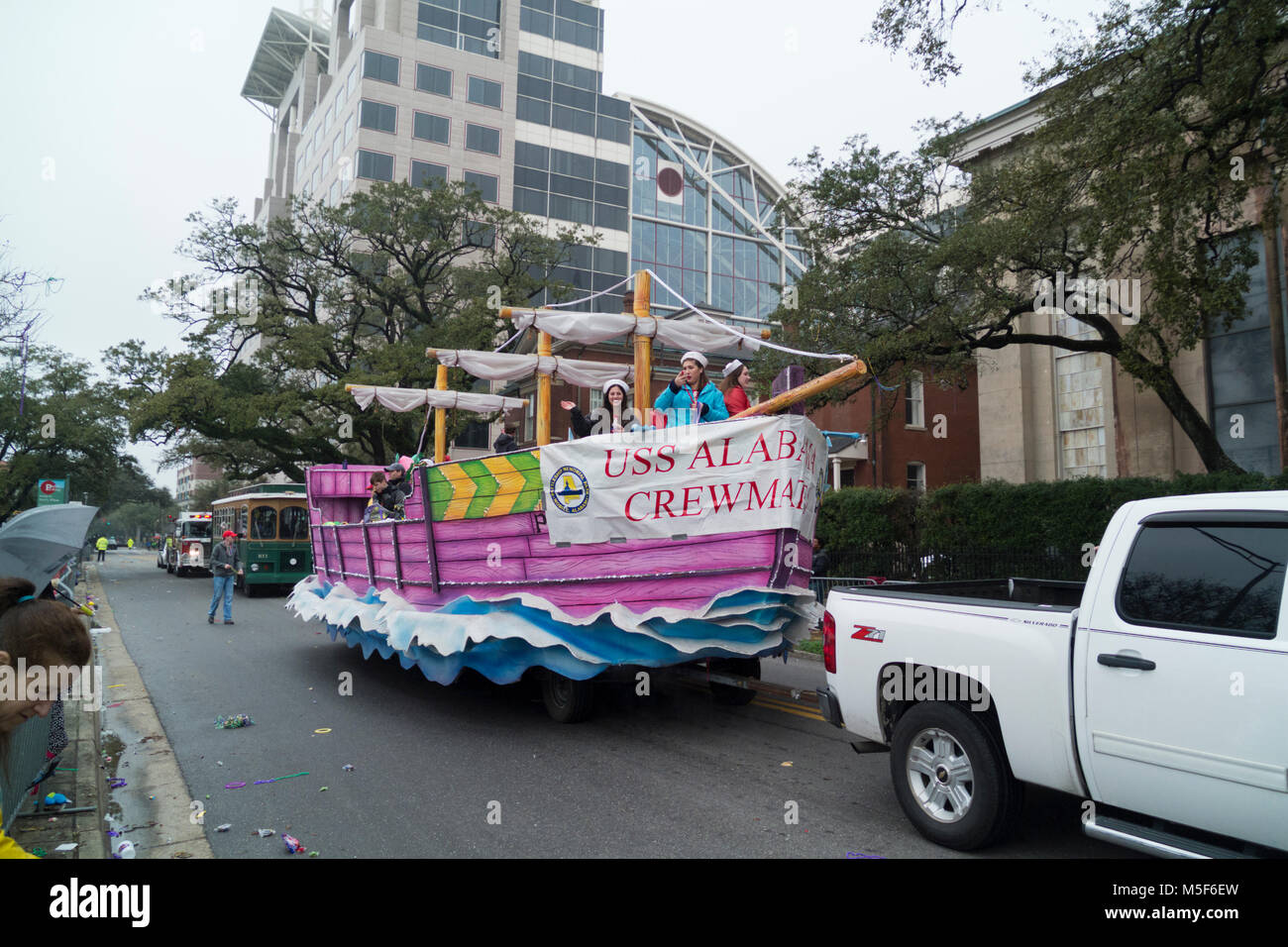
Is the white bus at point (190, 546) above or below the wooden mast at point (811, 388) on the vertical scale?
below

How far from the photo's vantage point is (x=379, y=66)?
4659 centimetres

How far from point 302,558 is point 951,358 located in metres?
18.0

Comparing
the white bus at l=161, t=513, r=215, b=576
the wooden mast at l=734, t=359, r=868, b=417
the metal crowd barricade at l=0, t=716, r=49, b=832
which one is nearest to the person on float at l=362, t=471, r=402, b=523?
the metal crowd barricade at l=0, t=716, r=49, b=832

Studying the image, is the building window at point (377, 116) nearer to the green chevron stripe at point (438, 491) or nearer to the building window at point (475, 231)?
the building window at point (475, 231)

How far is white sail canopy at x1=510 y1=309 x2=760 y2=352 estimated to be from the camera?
7.63 meters

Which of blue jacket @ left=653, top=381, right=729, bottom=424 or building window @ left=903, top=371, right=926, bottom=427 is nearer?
blue jacket @ left=653, top=381, right=729, bottom=424

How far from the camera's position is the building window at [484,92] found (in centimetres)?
4928

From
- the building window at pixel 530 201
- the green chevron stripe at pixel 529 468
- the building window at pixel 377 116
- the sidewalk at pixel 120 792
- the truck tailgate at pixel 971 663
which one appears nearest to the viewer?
the truck tailgate at pixel 971 663

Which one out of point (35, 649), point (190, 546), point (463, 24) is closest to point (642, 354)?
point (35, 649)

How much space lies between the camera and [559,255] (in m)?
29.5

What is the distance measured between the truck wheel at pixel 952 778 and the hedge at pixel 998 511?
31.7 feet

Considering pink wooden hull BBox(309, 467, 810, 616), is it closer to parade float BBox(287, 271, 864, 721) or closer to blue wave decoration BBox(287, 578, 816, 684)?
parade float BBox(287, 271, 864, 721)

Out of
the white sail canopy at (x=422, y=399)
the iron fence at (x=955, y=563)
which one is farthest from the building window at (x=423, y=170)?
the white sail canopy at (x=422, y=399)

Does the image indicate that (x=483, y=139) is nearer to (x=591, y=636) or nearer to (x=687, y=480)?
(x=687, y=480)
